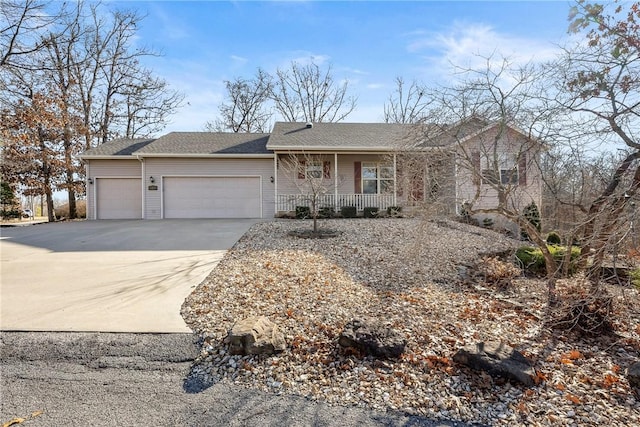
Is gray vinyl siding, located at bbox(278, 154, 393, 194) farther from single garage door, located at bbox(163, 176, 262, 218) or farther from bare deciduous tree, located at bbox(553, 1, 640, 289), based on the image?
bare deciduous tree, located at bbox(553, 1, 640, 289)

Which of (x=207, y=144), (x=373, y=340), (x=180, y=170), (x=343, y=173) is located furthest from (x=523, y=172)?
(x=207, y=144)

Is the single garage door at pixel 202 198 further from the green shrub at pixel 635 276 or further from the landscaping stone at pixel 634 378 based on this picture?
the landscaping stone at pixel 634 378

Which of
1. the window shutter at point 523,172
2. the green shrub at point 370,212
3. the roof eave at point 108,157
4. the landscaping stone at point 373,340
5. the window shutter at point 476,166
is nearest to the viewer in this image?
the landscaping stone at point 373,340

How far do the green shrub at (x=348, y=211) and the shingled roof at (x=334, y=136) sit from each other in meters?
2.42

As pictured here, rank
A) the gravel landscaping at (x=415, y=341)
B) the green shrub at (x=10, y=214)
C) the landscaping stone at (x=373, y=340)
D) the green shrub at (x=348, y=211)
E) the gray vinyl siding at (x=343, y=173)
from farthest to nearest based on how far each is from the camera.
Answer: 1. the green shrub at (x=10, y=214)
2. the gray vinyl siding at (x=343, y=173)
3. the green shrub at (x=348, y=211)
4. the landscaping stone at (x=373, y=340)
5. the gravel landscaping at (x=415, y=341)

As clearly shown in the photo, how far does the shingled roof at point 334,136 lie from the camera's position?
43.6ft

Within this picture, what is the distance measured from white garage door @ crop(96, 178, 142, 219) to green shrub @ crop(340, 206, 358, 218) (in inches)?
358

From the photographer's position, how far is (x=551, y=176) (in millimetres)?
4961

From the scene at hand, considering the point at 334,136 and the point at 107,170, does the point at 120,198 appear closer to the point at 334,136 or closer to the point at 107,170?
the point at 107,170

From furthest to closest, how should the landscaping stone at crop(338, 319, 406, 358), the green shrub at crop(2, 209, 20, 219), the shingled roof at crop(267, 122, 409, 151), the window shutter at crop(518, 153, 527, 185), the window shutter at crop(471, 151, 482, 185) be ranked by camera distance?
the green shrub at crop(2, 209, 20, 219) → the shingled roof at crop(267, 122, 409, 151) → the window shutter at crop(518, 153, 527, 185) → the window shutter at crop(471, 151, 482, 185) → the landscaping stone at crop(338, 319, 406, 358)

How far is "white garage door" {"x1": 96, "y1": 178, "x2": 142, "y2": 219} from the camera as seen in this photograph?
14.8 metres

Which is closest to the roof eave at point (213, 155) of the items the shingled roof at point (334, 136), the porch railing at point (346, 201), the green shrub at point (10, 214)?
the shingled roof at point (334, 136)

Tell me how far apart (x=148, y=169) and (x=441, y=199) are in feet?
42.6

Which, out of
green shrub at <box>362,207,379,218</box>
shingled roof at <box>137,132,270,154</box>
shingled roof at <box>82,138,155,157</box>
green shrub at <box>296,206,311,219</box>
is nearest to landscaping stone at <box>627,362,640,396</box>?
green shrub at <box>362,207,379,218</box>
